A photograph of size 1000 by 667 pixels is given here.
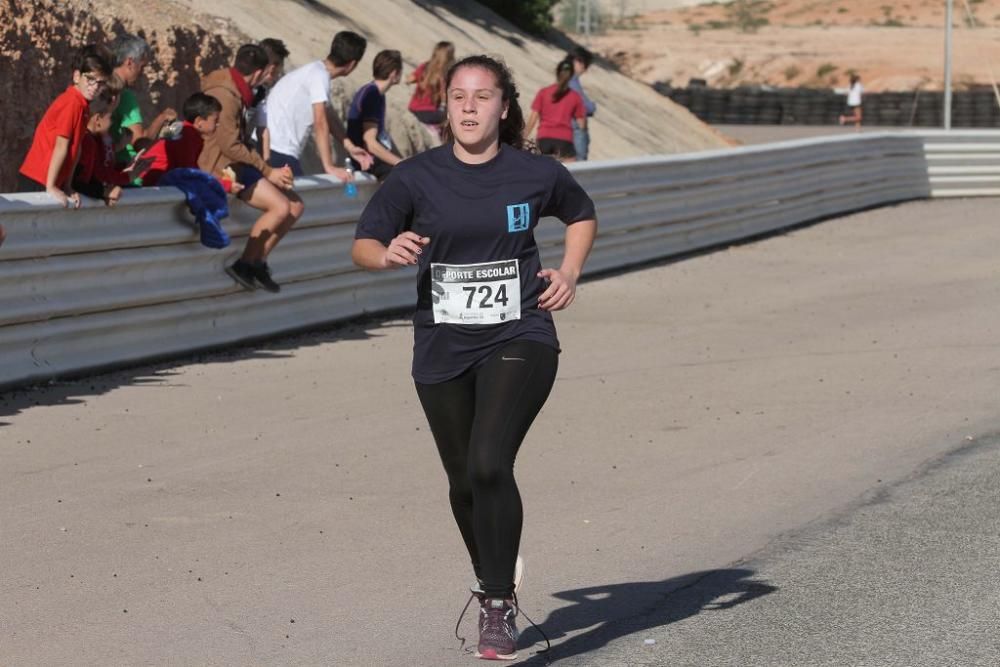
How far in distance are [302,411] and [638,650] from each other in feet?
15.4

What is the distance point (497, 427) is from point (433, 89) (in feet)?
39.4

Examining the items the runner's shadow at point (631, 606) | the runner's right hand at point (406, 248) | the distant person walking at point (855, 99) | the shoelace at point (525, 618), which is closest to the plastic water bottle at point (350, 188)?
the runner's shadow at point (631, 606)

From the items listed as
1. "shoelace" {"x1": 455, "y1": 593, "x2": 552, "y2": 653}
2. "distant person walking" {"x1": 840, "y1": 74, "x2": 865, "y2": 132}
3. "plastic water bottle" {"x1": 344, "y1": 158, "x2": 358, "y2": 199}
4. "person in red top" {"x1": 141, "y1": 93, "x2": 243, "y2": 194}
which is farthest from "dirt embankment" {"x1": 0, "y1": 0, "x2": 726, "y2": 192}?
"distant person walking" {"x1": 840, "y1": 74, "x2": 865, "y2": 132}

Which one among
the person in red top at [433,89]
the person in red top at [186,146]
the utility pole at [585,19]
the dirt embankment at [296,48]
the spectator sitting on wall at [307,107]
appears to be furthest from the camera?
the utility pole at [585,19]

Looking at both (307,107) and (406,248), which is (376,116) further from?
(406,248)

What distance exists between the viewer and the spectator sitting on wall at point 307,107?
12.9 m

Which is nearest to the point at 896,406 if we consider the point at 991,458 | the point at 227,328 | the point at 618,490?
the point at 991,458

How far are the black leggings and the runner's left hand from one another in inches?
5.1

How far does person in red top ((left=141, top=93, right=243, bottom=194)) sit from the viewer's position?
11.6 m

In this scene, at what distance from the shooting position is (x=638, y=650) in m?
5.49

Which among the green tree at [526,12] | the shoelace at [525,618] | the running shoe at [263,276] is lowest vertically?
the shoelace at [525,618]

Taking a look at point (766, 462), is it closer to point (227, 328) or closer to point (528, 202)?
point (528, 202)

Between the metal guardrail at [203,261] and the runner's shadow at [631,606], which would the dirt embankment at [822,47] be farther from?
the runner's shadow at [631,606]

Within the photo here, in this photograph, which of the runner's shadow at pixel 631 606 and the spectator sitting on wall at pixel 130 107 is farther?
the spectator sitting on wall at pixel 130 107
